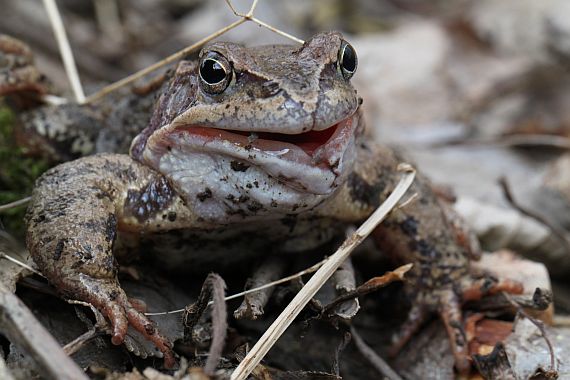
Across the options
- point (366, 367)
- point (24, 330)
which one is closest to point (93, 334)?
point (24, 330)

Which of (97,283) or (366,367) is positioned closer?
(97,283)

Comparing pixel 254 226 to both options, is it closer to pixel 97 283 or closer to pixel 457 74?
pixel 97 283

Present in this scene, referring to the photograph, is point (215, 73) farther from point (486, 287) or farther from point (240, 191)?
point (486, 287)

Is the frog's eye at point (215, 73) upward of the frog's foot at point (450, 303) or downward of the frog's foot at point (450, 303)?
upward

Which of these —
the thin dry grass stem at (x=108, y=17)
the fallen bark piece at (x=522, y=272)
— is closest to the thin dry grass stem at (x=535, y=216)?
the fallen bark piece at (x=522, y=272)

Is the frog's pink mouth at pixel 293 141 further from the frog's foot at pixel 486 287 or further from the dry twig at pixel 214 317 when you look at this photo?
the frog's foot at pixel 486 287

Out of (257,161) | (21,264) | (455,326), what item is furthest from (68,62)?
(455,326)

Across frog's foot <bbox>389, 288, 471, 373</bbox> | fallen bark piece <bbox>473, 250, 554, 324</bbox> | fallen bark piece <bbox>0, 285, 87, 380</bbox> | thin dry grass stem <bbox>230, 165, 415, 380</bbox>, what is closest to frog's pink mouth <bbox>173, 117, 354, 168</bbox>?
thin dry grass stem <bbox>230, 165, 415, 380</bbox>

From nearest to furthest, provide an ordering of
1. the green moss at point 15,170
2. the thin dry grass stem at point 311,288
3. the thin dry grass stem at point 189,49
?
the thin dry grass stem at point 311,288 → the thin dry grass stem at point 189,49 → the green moss at point 15,170
